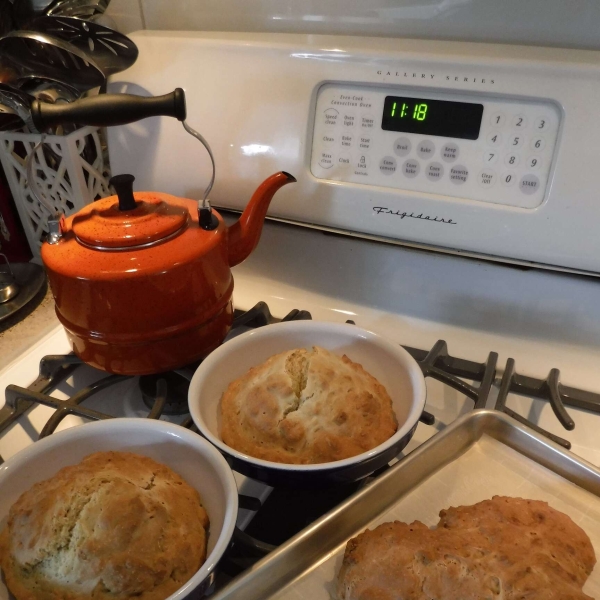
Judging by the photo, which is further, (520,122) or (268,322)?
(268,322)

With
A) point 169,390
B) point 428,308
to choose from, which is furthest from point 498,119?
point 169,390

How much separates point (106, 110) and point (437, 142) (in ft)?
1.14

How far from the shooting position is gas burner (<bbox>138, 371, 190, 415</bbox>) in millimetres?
569

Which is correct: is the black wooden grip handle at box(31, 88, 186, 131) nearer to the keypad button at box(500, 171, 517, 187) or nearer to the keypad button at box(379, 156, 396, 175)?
the keypad button at box(379, 156, 396, 175)

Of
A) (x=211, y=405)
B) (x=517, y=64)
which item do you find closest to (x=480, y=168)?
(x=517, y=64)

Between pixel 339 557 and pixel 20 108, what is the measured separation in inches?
25.6

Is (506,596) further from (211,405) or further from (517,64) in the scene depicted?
(517,64)

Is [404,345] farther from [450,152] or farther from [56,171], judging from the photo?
[56,171]

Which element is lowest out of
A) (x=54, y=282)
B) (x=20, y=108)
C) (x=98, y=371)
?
(x=98, y=371)

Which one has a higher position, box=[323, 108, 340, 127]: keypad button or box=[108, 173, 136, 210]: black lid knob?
box=[323, 108, 340, 127]: keypad button

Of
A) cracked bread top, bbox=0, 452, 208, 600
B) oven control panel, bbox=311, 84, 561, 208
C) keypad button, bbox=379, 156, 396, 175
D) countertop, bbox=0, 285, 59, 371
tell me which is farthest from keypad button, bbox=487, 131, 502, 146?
countertop, bbox=0, 285, 59, 371

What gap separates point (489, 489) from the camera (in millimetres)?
461

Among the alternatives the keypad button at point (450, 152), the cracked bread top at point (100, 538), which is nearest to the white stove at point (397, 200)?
the keypad button at point (450, 152)

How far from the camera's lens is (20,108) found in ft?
2.28
